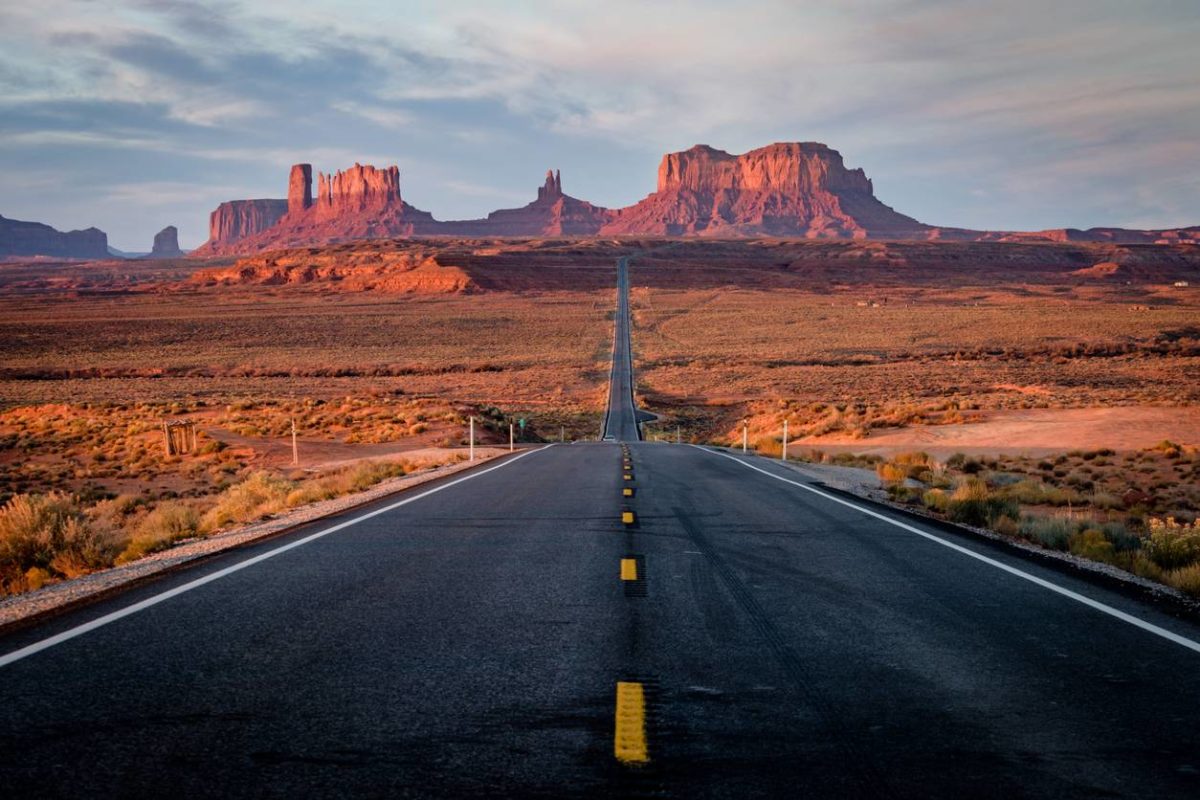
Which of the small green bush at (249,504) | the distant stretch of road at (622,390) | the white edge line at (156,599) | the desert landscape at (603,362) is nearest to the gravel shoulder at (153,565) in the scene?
the white edge line at (156,599)

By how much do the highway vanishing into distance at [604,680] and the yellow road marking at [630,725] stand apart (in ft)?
0.06

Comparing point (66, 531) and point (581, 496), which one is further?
point (581, 496)

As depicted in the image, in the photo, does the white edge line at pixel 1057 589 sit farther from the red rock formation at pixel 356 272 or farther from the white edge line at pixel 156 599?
the red rock formation at pixel 356 272

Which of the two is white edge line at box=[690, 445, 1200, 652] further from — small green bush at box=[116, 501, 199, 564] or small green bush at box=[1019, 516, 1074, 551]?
small green bush at box=[116, 501, 199, 564]

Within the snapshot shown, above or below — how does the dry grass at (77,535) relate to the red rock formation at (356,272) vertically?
below

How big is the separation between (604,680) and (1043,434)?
30.1 m

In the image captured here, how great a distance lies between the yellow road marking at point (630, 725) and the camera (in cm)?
378

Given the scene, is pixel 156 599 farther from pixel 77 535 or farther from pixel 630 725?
pixel 630 725

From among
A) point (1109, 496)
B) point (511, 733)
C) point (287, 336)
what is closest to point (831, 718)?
point (511, 733)

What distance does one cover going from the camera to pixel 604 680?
4848 mm

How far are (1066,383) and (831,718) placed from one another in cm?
5960

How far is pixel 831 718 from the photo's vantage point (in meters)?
4.33

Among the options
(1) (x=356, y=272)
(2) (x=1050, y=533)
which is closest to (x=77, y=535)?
(2) (x=1050, y=533)

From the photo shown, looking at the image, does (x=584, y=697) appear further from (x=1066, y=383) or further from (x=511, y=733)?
(x=1066, y=383)
